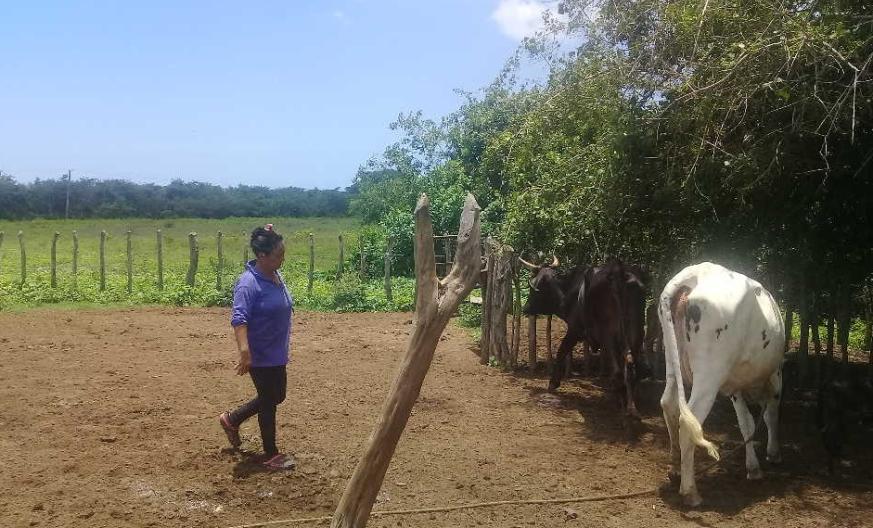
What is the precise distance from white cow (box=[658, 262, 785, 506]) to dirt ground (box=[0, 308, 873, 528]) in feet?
1.58

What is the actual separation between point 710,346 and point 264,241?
11.3ft

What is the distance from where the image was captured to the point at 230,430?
6.02 metres

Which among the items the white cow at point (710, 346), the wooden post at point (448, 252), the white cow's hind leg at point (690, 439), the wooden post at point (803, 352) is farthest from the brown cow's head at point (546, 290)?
the wooden post at point (448, 252)

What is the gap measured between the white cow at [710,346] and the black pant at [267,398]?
2907 millimetres

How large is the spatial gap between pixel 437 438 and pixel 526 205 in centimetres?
332

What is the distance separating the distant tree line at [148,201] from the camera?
5716cm

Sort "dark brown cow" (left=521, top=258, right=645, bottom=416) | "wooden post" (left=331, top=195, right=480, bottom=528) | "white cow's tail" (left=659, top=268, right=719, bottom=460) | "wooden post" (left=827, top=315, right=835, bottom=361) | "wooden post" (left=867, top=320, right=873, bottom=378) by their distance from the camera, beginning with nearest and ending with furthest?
"wooden post" (left=331, top=195, right=480, bottom=528), "white cow's tail" (left=659, top=268, right=719, bottom=460), "dark brown cow" (left=521, top=258, right=645, bottom=416), "wooden post" (left=827, top=315, right=835, bottom=361), "wooden post" (left=867, top=320, right=873, bottom=378)

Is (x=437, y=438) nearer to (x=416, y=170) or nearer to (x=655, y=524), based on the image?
(x=655, y=524)

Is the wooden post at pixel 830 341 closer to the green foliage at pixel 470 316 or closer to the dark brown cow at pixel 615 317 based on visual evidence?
the dark brown cow at pixel 615 317

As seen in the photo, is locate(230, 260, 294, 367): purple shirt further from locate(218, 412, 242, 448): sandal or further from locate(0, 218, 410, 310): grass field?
locate(0, 218, 410, 310): grass field

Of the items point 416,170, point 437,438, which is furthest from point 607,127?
point 416,170

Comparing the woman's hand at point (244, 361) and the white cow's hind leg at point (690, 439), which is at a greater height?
the woman's hand at point (244, 361)

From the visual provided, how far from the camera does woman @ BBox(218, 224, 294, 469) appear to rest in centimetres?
558

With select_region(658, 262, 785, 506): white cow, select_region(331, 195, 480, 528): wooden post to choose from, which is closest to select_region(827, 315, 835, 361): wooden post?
select_region(658, 262, 785, 506): white cow
